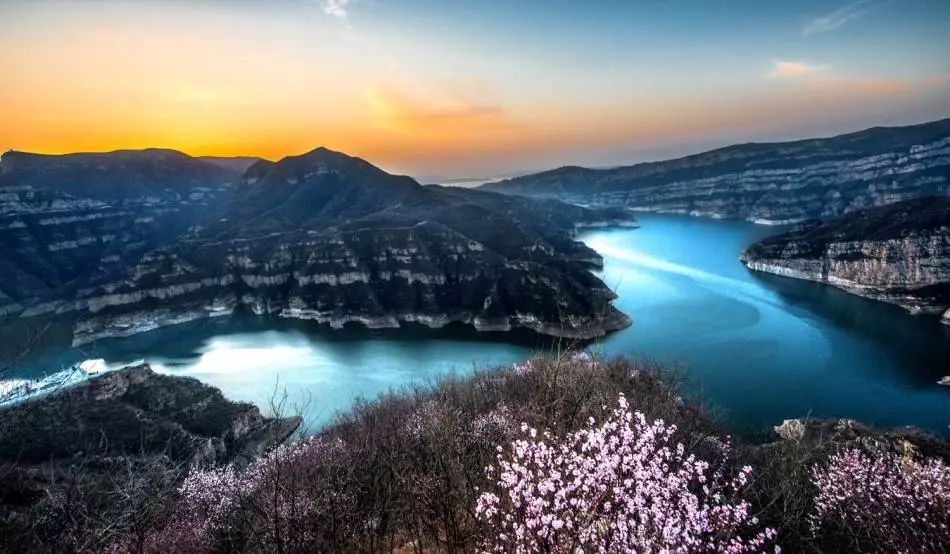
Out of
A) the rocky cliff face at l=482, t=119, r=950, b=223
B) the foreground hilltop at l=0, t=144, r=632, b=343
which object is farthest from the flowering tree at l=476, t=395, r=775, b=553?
the rocky cliff face at l=482, t=119, r=950, b=223

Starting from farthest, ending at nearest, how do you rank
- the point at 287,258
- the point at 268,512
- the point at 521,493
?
the point at 287,258
the point at 268,512
the point at 521,493

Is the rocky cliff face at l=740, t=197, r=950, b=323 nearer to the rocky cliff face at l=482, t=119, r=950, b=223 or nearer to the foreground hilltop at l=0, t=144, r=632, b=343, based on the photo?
the foreground hilltop at l=0, t=144, r=632, b=343

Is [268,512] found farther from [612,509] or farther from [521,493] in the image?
[612,509]

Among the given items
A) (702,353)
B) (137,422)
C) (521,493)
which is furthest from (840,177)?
(521,493)

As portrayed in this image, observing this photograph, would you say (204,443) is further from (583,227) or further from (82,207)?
(583,227)

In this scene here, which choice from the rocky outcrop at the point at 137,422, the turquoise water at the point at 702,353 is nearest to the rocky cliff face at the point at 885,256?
the turquoise water at the point at 702,353

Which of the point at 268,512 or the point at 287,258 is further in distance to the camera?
the point at 287,258

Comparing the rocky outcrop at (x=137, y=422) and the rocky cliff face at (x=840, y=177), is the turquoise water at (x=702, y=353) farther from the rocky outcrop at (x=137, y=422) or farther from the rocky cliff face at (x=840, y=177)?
the rocky cliff face at (x=840, y=177)

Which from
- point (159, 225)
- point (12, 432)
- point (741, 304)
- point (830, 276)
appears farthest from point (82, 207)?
point (830, 276)
